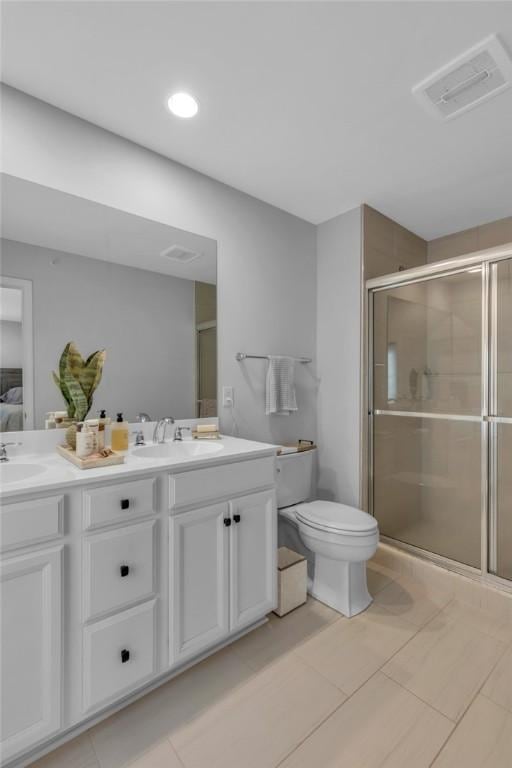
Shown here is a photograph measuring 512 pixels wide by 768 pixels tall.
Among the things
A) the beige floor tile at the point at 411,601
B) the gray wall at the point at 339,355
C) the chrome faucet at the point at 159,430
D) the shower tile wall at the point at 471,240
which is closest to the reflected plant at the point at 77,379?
the chrome faucet at the point at 159,430

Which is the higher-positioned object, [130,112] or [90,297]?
[130,112]

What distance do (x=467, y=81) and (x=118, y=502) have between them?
6.74ft

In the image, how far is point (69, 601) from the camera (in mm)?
1134

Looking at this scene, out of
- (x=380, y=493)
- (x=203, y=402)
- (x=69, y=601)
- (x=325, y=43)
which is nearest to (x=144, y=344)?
(x=203, y=402)

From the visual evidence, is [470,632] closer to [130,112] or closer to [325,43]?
[325,43]

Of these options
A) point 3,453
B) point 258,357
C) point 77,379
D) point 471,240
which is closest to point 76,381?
point 77,379

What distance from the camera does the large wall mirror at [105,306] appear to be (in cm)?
150

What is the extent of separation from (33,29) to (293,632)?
2592mm

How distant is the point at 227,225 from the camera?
85.0 inches

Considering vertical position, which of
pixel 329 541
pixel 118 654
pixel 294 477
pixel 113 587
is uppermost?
pixel 294 477

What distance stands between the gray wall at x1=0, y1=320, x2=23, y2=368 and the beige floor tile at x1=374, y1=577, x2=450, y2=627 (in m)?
2.10

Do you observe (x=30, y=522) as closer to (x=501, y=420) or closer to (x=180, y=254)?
(x=180, y=254)

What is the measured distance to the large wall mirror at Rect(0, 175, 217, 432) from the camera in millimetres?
1504

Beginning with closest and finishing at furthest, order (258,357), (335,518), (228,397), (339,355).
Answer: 1. (335,518)
2. (228,397)
3. (258,357)
4. (339,355)
